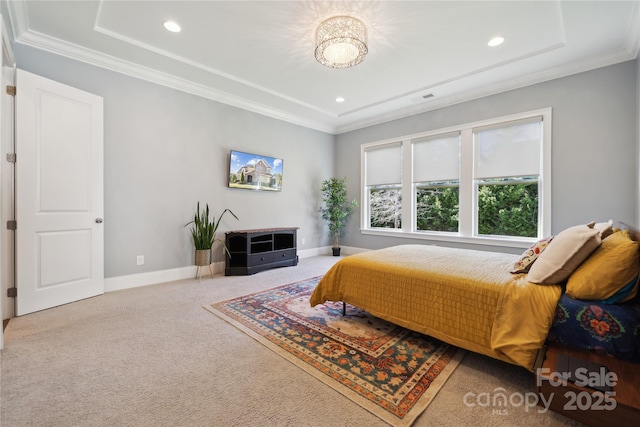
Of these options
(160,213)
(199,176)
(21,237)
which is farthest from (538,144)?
(21,237)

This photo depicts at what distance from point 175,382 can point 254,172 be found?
11.4 feet

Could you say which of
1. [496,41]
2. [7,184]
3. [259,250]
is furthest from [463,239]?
[7,184]

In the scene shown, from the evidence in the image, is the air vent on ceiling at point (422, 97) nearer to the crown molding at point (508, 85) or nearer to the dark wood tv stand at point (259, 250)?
the crown molding at point (508, 85)

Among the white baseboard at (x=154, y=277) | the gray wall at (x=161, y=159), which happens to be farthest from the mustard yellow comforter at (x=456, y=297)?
the gray wall at (x=161, y=159)

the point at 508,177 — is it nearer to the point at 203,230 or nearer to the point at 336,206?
the point at 336,206

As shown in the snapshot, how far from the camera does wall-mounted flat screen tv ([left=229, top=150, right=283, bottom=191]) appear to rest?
14.3 ft

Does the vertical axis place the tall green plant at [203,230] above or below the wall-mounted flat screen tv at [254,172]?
below

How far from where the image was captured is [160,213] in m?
3.65

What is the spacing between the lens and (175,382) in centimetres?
160

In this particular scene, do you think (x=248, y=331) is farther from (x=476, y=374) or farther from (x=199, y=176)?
(x=199, y=176)

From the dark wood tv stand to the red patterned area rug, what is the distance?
1.27 metres

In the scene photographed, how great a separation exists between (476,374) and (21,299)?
3.89 meters

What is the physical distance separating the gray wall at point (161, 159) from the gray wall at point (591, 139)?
397 cm

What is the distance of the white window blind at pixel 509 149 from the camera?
12.0ft
